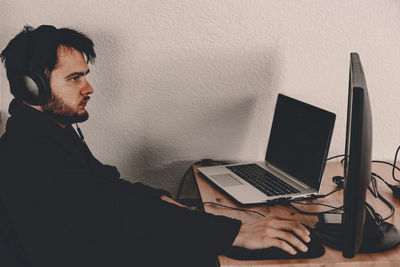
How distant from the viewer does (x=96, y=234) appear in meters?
1.07

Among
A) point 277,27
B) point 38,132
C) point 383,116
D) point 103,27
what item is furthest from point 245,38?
point 38,132

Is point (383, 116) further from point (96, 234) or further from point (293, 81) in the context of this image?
point (96, 234)

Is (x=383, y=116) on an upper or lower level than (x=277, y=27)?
lower

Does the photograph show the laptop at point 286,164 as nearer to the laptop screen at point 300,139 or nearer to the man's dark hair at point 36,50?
the laptop screen at point 300,139

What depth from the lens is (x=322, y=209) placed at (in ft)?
4.12

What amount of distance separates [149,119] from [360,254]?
870 mm

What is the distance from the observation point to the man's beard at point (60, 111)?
1.23 m

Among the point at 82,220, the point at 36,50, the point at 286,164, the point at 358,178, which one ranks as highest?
the point at 36,50

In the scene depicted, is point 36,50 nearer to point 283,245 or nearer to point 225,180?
point 225,180

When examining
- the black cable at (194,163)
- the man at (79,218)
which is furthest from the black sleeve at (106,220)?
the black cable at (194,163)

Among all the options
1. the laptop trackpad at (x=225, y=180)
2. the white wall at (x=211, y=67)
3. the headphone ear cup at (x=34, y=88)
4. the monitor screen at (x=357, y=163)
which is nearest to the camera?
the monitor screen at (x=357, y=163)

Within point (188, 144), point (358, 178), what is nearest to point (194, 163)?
point (188, 144)

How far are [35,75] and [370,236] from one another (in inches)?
36.9

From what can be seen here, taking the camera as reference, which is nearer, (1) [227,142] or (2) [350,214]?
(2) [350,214]
